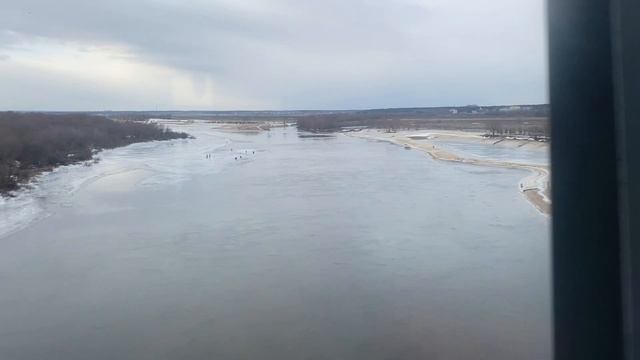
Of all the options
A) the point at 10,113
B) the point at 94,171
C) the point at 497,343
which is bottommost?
the point at 497,343

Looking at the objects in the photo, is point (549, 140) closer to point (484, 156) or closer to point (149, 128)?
point (484, 156)

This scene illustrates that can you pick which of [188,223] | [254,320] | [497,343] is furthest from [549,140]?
[188,223]

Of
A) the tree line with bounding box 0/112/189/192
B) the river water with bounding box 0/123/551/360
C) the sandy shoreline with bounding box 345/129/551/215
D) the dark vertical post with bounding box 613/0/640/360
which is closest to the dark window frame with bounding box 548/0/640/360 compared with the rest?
the dark vertical post with bounding box 613/0/640/360

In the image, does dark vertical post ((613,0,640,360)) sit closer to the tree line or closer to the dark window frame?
the dark window frame

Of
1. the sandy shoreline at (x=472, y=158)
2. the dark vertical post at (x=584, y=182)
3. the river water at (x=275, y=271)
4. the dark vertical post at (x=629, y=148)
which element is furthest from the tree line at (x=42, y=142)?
the dark vertical post at (x=629, y=148)

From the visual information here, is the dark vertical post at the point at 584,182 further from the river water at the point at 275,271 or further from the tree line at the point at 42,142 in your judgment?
the tree line at the point at 42,142

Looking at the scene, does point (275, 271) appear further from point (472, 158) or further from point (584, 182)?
point (472, 158)
